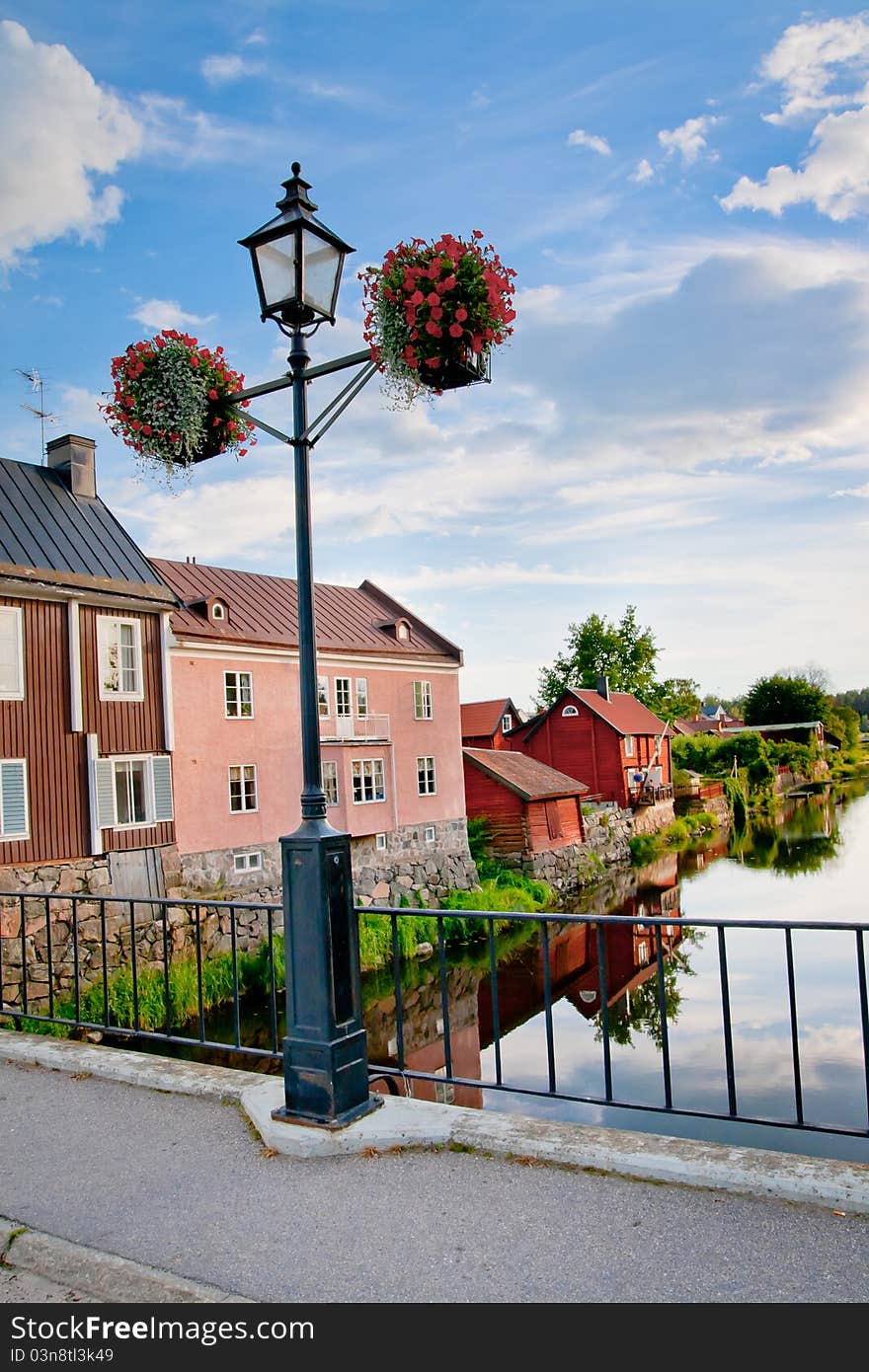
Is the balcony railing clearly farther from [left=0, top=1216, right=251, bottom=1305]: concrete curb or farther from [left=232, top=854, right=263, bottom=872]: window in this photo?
[left=0, top=1216, right=251, bottom=1305]: concrete curb

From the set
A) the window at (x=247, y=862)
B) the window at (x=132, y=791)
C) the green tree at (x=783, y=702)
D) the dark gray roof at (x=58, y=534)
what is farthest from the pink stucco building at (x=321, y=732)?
the green tree at (x=783, y=702)

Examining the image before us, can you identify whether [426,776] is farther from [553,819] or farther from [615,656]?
[615,656]

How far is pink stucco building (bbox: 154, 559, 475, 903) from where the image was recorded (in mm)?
19109

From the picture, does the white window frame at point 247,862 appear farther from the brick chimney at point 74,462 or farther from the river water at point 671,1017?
the brick chimney at point 74,462

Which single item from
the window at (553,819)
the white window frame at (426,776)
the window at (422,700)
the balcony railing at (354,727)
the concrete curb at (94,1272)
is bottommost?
the window at (553,819)

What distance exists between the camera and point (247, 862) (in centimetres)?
1969

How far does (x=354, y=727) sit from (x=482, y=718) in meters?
15.8

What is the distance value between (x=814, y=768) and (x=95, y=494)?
61465 mm

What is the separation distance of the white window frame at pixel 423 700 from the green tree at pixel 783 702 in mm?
55861

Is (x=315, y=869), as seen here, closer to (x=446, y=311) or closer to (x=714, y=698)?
(x=446, y=311)

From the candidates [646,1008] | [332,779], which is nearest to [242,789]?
[332,779]

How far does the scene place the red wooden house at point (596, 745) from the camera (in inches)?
1503

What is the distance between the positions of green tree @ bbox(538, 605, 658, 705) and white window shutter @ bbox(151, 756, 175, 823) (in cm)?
3821
